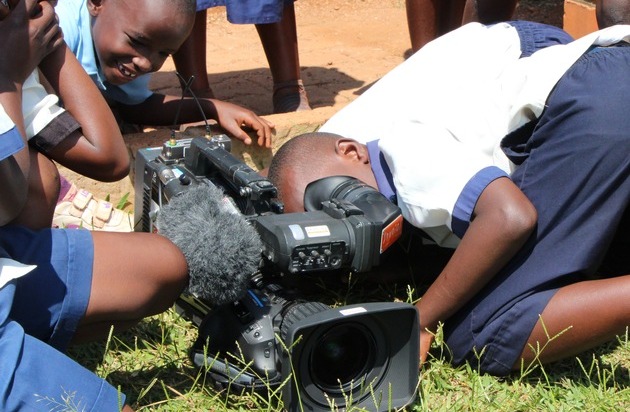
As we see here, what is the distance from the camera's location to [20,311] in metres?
2.00

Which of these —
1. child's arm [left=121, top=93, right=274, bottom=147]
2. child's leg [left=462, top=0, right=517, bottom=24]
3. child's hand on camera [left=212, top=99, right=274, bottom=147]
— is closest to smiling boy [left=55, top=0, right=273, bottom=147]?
child's arm [left=121, top=93, right=274, bottom=147]

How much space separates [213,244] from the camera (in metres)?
2.11

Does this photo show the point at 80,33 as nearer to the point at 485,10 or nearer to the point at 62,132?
the point at 62,132

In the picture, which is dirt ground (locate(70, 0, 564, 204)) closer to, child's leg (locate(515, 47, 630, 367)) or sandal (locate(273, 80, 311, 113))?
sandal (locate(273, 80, 311, 113))

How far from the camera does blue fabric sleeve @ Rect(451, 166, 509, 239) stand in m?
2.30

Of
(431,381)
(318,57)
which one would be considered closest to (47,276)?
(431,381)

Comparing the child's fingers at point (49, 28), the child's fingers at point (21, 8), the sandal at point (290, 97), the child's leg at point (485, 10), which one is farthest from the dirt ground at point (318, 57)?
the child's fingers at point (21, 8)

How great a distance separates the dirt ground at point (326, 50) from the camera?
14.4 ft

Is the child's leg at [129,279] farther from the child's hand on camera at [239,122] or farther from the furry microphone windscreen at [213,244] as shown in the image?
the child's hand on camera at [239,122]

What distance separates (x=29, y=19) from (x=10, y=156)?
Answer: 0.42 m

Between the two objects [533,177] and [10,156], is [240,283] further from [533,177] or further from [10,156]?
[533,177]

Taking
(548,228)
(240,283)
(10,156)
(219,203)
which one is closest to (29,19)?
(10,156)

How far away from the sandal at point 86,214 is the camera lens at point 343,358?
3.86ft

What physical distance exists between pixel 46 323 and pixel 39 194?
13.0 inches
